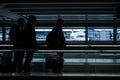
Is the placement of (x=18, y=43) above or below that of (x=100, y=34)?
below

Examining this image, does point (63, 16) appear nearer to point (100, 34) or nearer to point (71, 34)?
point (71, 34)

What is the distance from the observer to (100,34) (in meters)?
12.7

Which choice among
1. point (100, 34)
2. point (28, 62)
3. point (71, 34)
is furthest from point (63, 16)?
point (28, 62)

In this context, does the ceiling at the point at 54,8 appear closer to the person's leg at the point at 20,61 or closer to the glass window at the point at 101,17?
the glass window at the point at 101,17

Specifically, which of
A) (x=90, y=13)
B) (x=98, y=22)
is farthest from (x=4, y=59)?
(x=98, y=22)

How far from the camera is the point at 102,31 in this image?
41.2 ft

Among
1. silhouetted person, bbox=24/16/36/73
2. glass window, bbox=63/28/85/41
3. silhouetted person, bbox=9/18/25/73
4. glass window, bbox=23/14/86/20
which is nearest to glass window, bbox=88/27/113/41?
glass window, bbox=63/28/85/41

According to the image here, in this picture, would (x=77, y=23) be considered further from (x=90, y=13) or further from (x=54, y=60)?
(x=54, y=60)

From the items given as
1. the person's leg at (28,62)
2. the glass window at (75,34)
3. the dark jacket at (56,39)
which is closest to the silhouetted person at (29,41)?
the person's leg at (28,62)

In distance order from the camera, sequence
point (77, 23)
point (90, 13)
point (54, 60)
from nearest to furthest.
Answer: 1. point (54, 60)
2. point (90, 13)
3. point (77, 23)

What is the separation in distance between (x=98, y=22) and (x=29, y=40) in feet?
19.6

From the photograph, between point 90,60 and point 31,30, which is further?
point 31,30

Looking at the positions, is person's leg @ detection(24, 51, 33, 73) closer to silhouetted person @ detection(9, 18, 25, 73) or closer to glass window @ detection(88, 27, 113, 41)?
silhouetted person @ detection(9, 18, 25, 73)

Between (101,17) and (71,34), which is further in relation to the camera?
(71,34)
